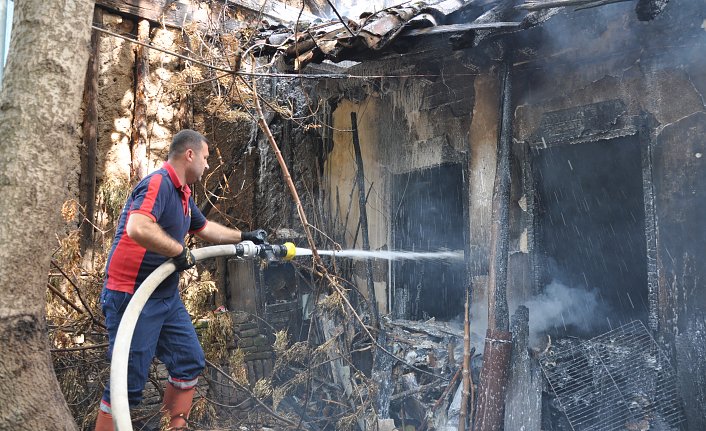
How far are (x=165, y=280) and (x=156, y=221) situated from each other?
1.77 feet

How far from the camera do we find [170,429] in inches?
180

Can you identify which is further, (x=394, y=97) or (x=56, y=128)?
(x=394, y=97)

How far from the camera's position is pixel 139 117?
7.55 meters

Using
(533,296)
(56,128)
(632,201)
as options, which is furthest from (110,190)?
(632,201)

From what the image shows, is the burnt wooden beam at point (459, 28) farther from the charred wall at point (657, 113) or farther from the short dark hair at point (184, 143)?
the short dark hair at point (184, 143)

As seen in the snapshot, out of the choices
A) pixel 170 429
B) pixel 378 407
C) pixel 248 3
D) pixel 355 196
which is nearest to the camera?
pixel 170 429

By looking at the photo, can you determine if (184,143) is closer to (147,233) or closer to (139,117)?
(147,233)

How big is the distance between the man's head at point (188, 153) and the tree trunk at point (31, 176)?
1845mm

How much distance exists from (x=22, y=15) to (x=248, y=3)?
21.6 ft

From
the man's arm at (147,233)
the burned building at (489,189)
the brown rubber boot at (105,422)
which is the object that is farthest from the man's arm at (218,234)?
the brown rubber boot at (105,422)

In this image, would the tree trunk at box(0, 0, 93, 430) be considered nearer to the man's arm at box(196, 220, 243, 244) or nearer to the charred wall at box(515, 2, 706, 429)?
the man's arm at box(196, 220, 243, 244)

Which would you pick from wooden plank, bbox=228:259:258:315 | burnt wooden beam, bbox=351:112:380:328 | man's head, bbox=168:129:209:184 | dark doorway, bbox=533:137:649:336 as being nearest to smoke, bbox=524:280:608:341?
dark doorway, bbox=533:137:649:336

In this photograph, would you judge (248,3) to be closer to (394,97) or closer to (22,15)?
(394,97)

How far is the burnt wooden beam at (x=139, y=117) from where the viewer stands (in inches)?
296
